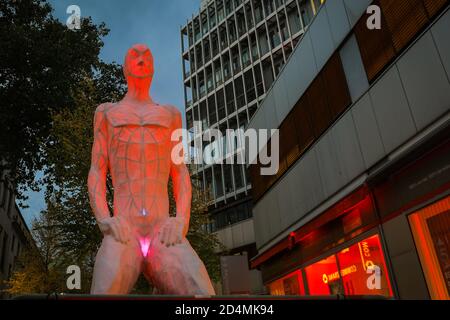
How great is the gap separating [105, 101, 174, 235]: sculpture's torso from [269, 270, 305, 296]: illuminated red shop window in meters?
9.10

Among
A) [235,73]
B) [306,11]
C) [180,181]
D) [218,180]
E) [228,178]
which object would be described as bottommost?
[180,181]

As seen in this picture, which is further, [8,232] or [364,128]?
[8,232]

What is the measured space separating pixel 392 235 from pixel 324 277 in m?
3.46

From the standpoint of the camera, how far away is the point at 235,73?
3588 centimetres

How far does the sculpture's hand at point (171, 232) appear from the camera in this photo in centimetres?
344

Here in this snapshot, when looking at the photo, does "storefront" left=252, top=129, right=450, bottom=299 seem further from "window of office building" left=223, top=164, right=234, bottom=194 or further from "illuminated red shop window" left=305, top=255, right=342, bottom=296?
"window of office building" left=223, top=164, right=234, bottom=194

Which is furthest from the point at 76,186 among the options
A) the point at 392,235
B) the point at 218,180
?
the point at 218,180

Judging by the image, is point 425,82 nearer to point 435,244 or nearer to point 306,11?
point 435,244

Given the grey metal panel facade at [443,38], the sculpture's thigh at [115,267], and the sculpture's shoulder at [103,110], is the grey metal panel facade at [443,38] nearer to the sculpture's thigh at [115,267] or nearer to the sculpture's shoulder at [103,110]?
the sculpture's shoulder at [103,110]

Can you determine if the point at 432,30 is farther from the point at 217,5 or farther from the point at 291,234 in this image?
the point at 217,5

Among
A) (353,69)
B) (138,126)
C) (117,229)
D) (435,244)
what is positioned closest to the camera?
(117,229)
